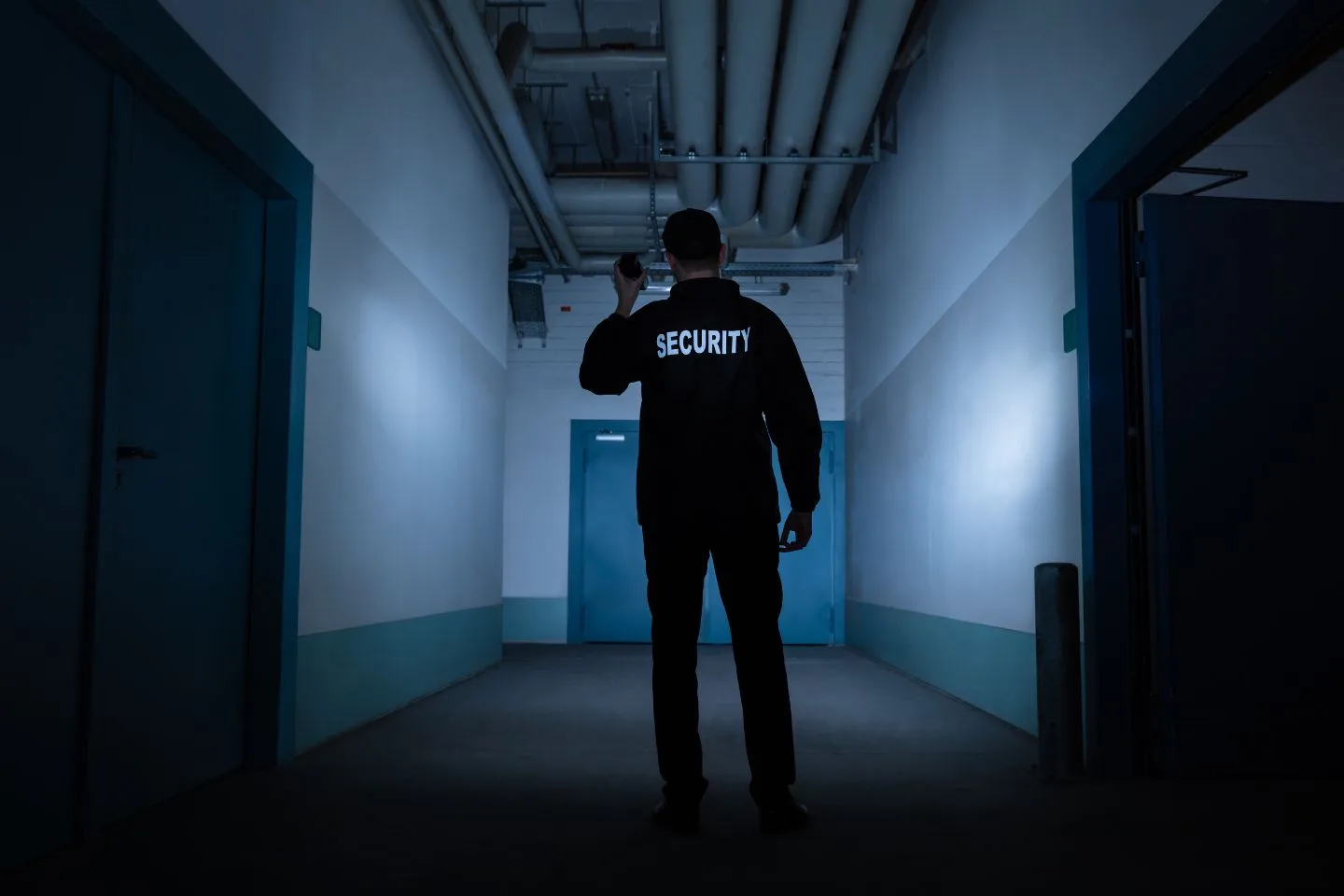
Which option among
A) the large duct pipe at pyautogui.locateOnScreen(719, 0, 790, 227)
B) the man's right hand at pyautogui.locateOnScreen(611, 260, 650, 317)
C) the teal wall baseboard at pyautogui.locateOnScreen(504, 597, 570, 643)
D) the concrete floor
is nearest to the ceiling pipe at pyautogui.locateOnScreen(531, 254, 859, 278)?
the large duct pipe at pyautogui.locateOnScreen(719, 0, 790, 227)

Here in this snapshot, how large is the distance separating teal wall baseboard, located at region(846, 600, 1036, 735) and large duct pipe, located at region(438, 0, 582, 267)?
11.8 ft

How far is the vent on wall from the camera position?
29.7ft

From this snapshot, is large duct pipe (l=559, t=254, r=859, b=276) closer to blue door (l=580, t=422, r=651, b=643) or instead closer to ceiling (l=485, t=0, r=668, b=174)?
ceiling (l=485, t=0, r=668, b=174)

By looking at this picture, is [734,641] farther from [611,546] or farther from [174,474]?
[611,546]

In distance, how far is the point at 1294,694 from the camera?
313cm

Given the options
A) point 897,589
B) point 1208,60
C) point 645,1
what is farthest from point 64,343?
point 897,589

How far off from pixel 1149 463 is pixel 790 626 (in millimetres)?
5777

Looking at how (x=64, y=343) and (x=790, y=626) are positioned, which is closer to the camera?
(x=64, y=343)

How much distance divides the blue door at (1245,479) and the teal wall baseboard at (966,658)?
824 millimetres

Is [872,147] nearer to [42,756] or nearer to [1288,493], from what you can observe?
[1288,493]

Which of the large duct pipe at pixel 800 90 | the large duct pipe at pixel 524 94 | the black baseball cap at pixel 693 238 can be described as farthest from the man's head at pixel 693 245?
the large duct pipe at pixel 524 94

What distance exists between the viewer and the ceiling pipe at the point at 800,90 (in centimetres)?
513

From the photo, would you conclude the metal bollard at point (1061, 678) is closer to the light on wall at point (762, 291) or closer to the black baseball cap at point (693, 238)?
the black baseball cap at point (693, 238)

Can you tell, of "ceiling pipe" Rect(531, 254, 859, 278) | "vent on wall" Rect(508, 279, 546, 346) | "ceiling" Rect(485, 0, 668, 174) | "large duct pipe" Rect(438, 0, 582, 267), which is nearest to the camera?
"large duct pipe" Rect(438, 0, 582, 267)
